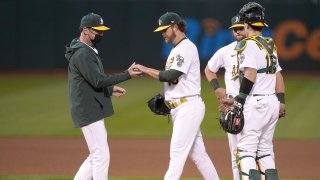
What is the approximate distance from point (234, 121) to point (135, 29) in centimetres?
1783

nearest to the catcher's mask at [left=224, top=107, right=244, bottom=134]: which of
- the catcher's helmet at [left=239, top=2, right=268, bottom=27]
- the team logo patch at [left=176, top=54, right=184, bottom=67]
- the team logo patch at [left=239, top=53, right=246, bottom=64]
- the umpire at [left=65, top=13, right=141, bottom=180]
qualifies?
the team logo patch at [left=239, top=53, right=246, bottom=64]

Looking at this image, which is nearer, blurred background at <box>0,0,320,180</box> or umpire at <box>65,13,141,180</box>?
umpire at <box>65,13,141,180</box>

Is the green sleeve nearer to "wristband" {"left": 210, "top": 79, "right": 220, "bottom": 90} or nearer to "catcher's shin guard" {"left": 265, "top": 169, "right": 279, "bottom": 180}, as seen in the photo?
"wristband" {"left": 210, "top": 79, "right": 220, "bottom": 90}

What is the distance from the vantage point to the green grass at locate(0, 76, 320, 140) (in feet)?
47.2

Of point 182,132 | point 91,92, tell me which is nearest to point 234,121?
point 182,132

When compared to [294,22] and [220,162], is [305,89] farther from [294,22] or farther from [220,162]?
[220,162]

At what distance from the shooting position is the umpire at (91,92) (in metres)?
7.98

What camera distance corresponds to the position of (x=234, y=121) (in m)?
7.48

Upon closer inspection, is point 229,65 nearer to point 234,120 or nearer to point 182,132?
point 182,132

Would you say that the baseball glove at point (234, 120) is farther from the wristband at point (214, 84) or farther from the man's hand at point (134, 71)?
the wristband at point (214, 84)

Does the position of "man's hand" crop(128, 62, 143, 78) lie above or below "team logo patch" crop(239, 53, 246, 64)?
below

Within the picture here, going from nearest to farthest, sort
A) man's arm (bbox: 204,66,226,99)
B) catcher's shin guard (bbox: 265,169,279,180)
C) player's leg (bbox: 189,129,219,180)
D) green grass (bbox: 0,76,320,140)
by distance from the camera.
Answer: catcher's shin guard (bbox: 265,169,279,180) < player's leg (bbox: 189,129,219,180) < man's arm (bbox: 204,66,226,99) < green grass (bbox: 0,76,320,140)

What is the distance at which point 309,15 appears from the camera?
24.5 meters

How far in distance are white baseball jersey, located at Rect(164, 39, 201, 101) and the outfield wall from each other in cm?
1639
